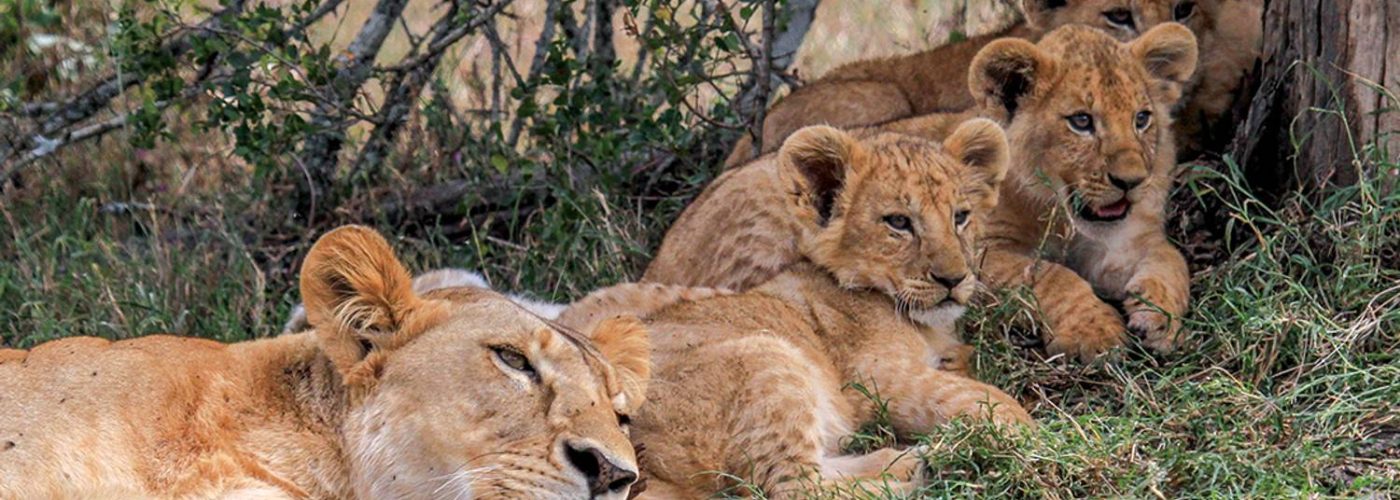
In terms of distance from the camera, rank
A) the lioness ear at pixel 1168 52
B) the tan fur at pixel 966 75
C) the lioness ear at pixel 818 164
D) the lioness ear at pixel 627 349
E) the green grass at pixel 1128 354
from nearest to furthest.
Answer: the lioness ear at pixel 627 349, the green grass at pixel 1128 354, the lioness ear at pixel 818 164, the lioness ear at pixel 1168 52, the tan fur at pixel 966 75

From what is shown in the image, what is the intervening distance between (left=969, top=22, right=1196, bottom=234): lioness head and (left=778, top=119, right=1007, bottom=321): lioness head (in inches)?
12.1

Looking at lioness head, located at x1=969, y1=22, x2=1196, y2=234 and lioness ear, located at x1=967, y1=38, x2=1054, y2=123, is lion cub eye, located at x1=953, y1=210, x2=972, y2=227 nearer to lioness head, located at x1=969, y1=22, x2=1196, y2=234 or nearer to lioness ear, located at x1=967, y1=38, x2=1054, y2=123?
lioness head, located at x1=969, y1=22, x2=1196, y2=234

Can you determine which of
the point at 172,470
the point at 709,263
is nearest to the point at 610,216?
the point at 709,263

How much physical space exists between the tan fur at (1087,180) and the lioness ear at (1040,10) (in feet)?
4.06

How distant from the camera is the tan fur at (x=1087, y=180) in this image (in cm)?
541

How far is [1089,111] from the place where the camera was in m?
5.52

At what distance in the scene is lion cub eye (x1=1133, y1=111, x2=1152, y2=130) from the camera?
5582 mm

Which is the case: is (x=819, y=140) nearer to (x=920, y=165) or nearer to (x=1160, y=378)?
(x=920, y=165)

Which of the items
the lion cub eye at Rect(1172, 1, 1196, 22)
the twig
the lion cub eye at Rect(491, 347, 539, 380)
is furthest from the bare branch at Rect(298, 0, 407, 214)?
the lion cub eye at Rect(491, 347, 539, 380)

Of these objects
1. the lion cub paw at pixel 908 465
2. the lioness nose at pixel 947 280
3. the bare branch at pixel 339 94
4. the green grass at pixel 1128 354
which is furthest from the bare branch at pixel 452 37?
the lion cub paw at pixel 908 465

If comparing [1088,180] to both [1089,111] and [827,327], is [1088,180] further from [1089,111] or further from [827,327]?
[827,327]

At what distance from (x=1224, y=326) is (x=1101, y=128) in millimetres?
670

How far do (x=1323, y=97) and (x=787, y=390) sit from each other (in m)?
2.02

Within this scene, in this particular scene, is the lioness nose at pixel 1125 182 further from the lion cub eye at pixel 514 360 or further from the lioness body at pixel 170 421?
the lioness body at pixel 170 421
